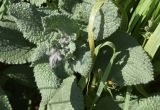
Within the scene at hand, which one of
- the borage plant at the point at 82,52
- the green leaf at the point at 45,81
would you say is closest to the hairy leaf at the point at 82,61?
the borage plant at the point at 82,52

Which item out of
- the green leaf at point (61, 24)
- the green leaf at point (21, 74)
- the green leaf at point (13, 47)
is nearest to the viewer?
the green leaf at point (61, 24)

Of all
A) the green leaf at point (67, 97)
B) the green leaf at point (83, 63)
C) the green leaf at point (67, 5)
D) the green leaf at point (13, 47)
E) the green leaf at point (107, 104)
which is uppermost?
the green leaf at point (67, 5)

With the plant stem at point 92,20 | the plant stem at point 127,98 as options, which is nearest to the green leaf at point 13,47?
the plant stem at point 92,20

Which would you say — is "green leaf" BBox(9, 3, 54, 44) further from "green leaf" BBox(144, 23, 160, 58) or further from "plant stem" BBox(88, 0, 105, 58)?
"green leaf" BBox(144, 23, 160, 58)

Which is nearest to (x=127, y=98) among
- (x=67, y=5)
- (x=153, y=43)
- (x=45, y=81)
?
(x=153, y=43)

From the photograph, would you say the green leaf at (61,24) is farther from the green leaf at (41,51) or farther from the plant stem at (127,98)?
the plant stem at (127,98)

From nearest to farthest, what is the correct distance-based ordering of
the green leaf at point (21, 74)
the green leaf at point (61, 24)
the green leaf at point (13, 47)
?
the green leaf at point (61, 24)
the green leaf at point (13, 47)
the green leaf at point (21, 74)

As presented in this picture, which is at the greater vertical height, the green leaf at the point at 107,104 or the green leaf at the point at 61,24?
the green leaf at the point at 61,24

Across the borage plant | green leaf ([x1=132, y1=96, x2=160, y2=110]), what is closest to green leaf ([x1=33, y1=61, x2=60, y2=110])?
the borage plant

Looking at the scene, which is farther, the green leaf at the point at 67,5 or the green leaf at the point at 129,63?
the green leaf at the point at 67,5
